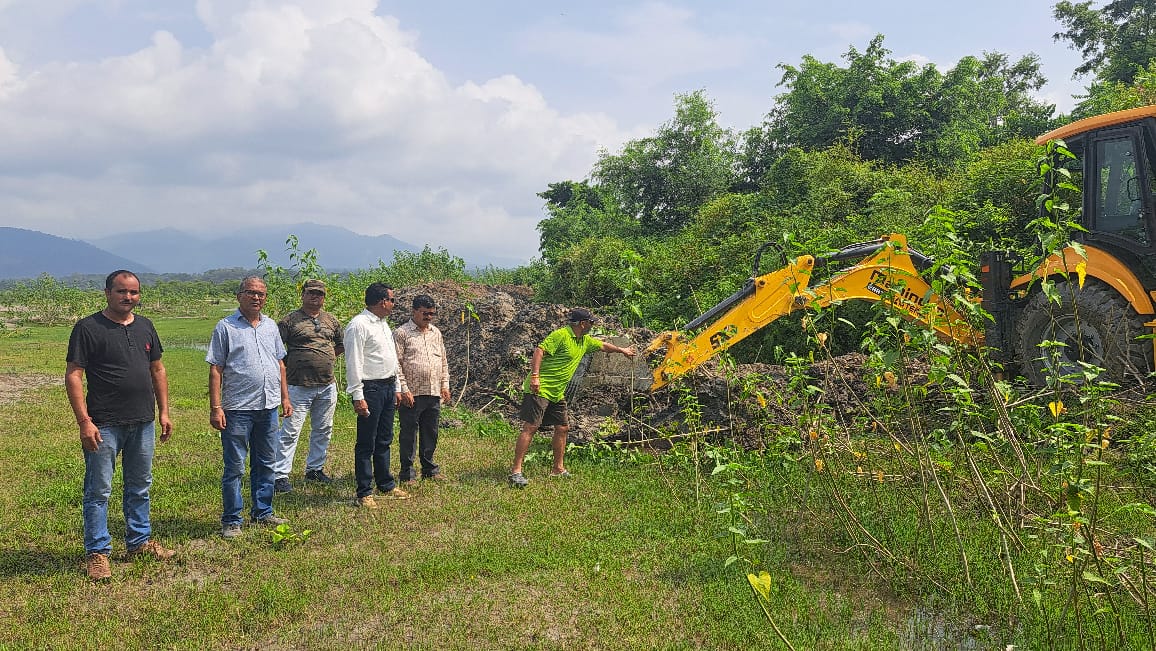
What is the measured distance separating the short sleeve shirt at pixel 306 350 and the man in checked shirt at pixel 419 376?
2.23ft

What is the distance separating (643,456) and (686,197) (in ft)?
56.0

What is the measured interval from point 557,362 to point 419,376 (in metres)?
1.27

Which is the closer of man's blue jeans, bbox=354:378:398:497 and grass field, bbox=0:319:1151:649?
grass field, bbox=0:319:1151:649

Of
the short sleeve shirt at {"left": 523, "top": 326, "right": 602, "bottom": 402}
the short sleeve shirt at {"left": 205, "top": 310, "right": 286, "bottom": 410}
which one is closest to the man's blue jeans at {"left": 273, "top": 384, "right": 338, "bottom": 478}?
the short sleeve shirt at {"left": 205, "top": 310, "right": 286, "bottom": 410}

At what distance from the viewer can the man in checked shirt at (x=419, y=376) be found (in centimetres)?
634

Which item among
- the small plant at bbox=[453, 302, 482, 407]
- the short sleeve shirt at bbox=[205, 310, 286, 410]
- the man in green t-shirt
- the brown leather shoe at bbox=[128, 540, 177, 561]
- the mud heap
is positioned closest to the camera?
the brown leather shoe at bbox=[128, 540, 177, 561]

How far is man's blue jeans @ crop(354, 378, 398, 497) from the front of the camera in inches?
230

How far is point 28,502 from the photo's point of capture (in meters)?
6.04

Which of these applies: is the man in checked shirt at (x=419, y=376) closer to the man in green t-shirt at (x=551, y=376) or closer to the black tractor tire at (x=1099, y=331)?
the man in green t-shirt at (x=551, y=376)

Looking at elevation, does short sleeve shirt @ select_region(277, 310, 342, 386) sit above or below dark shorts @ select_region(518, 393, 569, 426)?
above

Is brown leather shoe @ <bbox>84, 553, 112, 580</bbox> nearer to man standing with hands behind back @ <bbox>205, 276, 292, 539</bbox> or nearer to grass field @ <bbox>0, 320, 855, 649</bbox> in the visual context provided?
grass field @ <bbox>0, 320, 855, 649</bbox>

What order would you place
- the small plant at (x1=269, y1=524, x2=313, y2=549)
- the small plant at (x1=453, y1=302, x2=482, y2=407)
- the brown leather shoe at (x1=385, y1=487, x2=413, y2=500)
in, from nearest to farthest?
the small plant at (x1=269, y1=524, x2=313, y2=549) < the brown leather shoe at (x1=385, y1=487, x2=413, y2=500) < the small plant at (x1=453, y1=302, x2=482, y2=407)

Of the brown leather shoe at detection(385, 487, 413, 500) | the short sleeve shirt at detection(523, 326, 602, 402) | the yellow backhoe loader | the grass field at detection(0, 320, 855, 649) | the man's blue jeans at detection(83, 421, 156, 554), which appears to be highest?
the yellow backhoe loader

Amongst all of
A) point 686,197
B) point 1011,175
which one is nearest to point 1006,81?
point 686,197
